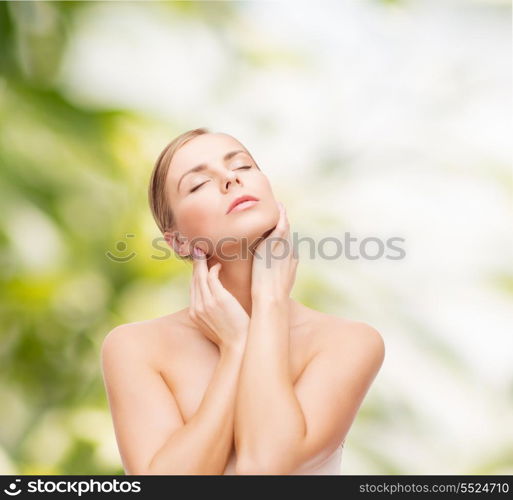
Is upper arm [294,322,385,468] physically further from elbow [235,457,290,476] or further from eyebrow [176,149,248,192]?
eyebrow [176,149,248,192]

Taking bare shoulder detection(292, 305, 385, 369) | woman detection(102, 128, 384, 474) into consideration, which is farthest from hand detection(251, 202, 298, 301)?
bare shoulder detection(292, 305, 385, 369)

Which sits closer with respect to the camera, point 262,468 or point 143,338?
point 262,468

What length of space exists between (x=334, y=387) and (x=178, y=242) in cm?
52

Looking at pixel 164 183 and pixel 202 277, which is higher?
pixel 164 183

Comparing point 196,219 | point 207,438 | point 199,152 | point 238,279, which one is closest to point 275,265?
point 238,279

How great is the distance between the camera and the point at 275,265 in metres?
1.80

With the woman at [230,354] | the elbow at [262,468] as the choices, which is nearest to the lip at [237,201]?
the woman at [230,354]

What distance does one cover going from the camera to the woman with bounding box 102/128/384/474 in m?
1.61

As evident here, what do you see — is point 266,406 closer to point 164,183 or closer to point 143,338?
point 143,338

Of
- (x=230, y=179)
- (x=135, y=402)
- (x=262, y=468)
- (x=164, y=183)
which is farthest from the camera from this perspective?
(x=164, y=183)

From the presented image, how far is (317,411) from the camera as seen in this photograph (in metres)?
1.65

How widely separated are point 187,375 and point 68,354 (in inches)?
43.5

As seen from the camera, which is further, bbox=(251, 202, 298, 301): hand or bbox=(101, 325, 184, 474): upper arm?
bbox=(251, 202, 298, 301): hand

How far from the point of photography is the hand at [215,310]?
173 centimetres
